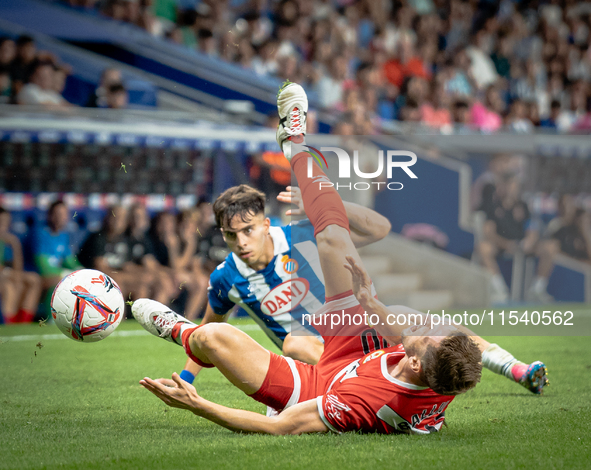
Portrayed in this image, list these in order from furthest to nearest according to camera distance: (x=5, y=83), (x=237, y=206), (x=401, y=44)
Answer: (x=401, y=44)
(x=5, y=83)
(x=237, y=206)

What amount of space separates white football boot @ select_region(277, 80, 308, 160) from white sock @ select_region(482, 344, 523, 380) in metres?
2.05

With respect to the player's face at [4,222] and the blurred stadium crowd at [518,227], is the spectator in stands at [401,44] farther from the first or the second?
the player's face at [4,222]

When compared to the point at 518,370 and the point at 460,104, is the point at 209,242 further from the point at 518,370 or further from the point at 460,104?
the point at 460,104

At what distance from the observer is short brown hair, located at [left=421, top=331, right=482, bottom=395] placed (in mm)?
3492

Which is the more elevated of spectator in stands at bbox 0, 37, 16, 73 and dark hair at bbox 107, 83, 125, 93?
spectator in stands at bbox 0, 37, 16, 73

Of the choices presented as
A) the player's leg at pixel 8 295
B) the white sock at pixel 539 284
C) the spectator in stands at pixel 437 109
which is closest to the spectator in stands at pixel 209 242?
the player's leg at pixel 8 295

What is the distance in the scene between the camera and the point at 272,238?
16.8 feet

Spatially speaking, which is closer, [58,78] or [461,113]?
[58,78]

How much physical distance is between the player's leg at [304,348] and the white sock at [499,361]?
1266 millimetres

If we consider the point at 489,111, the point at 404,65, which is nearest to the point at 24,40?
the point at 404,65

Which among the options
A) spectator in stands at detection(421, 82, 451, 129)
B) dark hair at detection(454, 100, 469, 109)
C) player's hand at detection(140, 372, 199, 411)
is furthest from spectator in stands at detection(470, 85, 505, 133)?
player's hand at detection(140, 372, 199, 411)

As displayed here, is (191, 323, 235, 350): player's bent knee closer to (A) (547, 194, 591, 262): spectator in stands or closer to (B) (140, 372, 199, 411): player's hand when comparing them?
(B) (140, 372, 199, 411): player's hand

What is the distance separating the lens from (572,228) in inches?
440

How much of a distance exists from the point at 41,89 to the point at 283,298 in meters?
6.04
